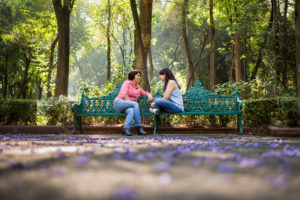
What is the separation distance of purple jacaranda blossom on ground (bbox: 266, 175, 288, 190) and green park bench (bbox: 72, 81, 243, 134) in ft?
16.0

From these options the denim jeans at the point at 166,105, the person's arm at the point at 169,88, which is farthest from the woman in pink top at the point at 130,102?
the person's arm at the point at 169,88

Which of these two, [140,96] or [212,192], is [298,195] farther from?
[140,96]

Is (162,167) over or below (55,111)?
below

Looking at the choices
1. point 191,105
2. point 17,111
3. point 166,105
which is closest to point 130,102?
point 166,105

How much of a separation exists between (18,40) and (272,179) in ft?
72.8

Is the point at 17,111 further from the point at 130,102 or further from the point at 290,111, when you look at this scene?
the point at 290,111

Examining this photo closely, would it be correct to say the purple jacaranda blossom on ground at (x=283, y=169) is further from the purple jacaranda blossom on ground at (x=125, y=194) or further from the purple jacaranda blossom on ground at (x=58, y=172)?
the purple jacaranda blossom on ground at (x=58, y=172)

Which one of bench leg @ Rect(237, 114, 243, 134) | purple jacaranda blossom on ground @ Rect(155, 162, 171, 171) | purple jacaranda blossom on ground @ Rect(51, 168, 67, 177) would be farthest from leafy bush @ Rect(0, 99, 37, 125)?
purple jacaranda blossom on ground @ Rect(155, 162, 171, 171)

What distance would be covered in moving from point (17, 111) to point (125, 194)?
7028mm

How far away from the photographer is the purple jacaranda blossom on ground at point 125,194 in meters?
1.27

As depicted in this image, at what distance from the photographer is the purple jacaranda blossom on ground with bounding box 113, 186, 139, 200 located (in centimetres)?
127

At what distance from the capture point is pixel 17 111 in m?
7.18

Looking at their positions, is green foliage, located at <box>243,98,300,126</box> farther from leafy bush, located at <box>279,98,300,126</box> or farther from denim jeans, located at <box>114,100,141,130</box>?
denim jeans, located at <box>114,100,141,130</box>

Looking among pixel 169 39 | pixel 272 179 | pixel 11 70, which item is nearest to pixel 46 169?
pixel 272 179
